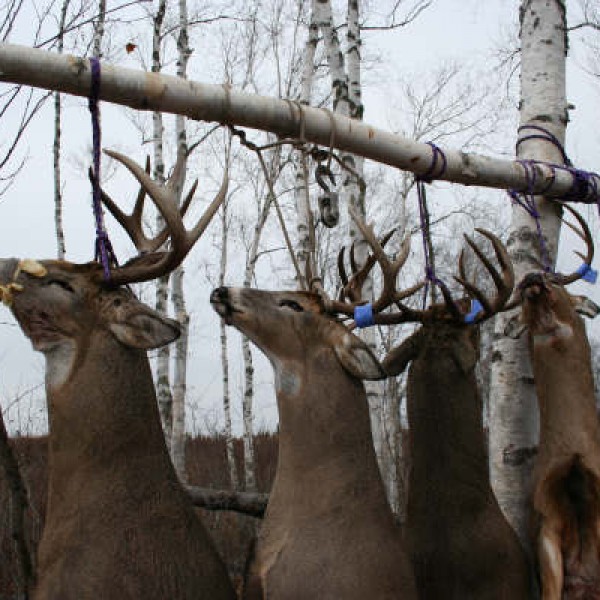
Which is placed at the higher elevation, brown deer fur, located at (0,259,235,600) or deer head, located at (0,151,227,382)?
deer head, located at (0,151,227,382)

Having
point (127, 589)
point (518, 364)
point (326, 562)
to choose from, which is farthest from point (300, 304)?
point (518, 364)

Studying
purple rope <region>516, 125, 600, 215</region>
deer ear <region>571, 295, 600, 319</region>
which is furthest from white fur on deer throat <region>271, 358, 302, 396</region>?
purple rope <region>516, 125, 600, 215</region>

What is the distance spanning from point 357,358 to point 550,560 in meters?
0.94

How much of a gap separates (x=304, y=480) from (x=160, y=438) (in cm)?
44

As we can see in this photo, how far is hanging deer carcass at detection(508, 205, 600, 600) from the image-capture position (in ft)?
7.91

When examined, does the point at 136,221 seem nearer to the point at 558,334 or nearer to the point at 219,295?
the point at 219,295

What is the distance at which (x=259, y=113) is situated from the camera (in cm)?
243

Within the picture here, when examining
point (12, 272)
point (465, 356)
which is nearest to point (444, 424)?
point (465, 356)

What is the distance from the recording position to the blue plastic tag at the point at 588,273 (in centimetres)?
298

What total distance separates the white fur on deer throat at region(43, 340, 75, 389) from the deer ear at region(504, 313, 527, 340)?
1578 mm

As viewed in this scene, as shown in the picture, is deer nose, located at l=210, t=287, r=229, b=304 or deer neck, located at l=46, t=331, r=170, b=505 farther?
deer nose, located at l=210, t=287, r=229, b=304

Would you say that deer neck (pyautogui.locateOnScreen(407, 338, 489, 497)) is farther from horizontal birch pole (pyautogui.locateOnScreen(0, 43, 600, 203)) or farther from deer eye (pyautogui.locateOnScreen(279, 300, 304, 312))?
horizontal birch pole (pyautogui.locateOnScreen(0, 43, 600, 203))

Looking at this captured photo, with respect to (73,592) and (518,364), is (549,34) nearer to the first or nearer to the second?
(518,364)

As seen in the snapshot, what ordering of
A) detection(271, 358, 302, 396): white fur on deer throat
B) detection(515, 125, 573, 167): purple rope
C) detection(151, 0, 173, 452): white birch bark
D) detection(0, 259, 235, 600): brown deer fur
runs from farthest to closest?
detection(151, 0, 173, 452): white birch bark → detection(515, 125, 573, 167): purple rope → detection(271, 358, 302, 396): white fur on deer throat → detection(0, 259, 235, 600): brown deer fur
